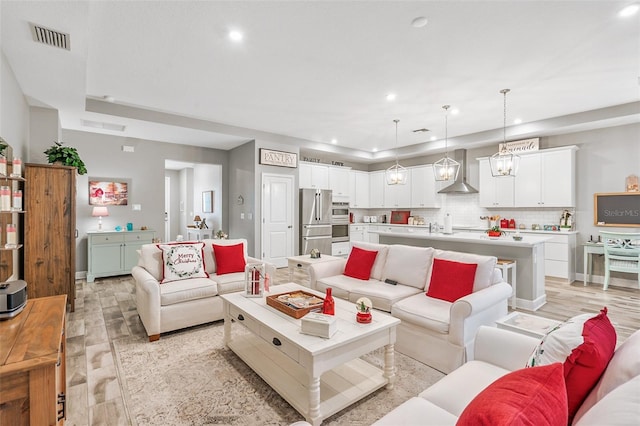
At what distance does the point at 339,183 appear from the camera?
26.4 feet

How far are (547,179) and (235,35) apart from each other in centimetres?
583

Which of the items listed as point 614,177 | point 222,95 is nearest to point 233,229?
point 222,95

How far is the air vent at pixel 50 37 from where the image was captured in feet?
7.90

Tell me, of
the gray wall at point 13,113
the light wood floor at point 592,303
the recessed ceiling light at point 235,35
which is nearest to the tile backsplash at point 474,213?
the light wood floor at point 592,303

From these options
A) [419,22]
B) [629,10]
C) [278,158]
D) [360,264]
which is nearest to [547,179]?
[629,10]

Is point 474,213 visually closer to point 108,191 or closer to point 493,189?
point 493,189

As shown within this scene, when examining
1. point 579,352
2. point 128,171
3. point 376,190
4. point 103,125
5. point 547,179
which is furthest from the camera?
point 376,190

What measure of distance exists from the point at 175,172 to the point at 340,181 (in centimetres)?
557

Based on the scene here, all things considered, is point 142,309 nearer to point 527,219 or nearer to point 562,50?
point 562,50

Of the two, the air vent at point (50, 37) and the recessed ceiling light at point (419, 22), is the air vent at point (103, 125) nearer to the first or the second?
the air vent at point (50, 37)

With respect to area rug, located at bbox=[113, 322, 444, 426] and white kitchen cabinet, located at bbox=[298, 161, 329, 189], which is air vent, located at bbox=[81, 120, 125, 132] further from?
area rug, located at bbox=[113, 322, 444, 426]

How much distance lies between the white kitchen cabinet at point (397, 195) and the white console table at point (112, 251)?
19.2ft

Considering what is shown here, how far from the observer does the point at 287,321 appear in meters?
2.20

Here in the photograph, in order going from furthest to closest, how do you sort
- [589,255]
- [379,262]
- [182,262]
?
[589,255], [379,262], [182,262]
